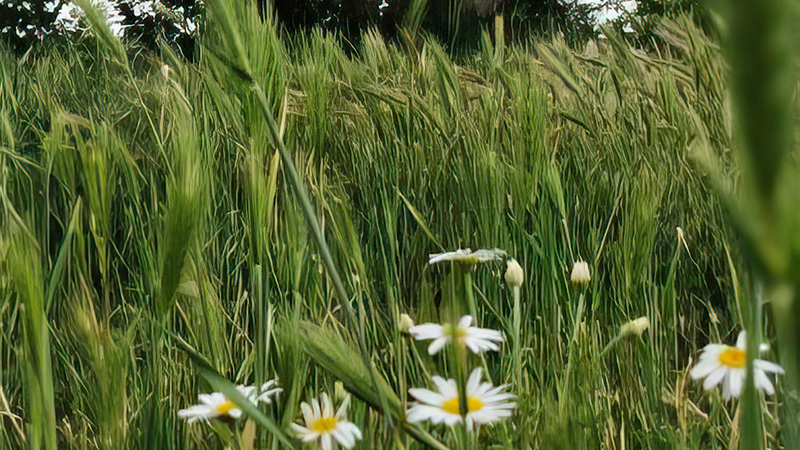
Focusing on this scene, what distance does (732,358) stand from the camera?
0.53m

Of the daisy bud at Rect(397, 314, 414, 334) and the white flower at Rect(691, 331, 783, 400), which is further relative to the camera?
the daisy bud at Rect(397, 314, 414, 334)

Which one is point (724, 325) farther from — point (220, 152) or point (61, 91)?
point (61, 91)

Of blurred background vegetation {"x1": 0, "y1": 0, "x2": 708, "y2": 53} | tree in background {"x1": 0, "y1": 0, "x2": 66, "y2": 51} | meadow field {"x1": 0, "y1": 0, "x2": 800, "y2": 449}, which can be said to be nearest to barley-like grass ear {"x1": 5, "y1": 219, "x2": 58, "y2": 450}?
meadow field {"x1": 0, "y1": 0, "x2": 800, "y2": 449}

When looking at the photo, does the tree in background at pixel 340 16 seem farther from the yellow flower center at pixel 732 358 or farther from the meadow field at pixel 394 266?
the yellow flower center at pixel 732 358

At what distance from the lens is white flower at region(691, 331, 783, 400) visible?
50 centimetres

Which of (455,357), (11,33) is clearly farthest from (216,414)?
(11,33)

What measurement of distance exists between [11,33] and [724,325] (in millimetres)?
6984

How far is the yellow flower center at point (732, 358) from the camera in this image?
520mm

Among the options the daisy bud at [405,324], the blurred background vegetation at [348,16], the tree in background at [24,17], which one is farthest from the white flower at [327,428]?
the tree in background at [24,17]

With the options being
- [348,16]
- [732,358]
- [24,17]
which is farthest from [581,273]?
[24,17]

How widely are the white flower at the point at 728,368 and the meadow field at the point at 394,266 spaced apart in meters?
0.04

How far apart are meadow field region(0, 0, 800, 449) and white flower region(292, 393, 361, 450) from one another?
0.07 ft

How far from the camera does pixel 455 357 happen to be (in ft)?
1.09

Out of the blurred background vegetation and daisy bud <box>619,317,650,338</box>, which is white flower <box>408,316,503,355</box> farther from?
the blurred background vegetation
